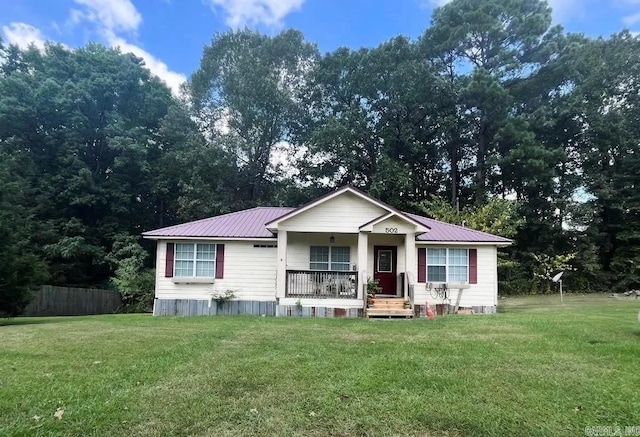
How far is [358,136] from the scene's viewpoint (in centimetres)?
2894

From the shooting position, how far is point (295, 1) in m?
18.5

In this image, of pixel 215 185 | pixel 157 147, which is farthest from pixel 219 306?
pixel 157 147

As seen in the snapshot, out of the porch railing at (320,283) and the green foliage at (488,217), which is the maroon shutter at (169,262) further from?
the green foliage at (488,217)

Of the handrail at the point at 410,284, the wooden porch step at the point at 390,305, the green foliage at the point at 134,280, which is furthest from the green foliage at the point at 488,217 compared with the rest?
the green foliage at the point at 134,280

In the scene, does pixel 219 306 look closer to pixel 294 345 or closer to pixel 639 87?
pixel 294 345

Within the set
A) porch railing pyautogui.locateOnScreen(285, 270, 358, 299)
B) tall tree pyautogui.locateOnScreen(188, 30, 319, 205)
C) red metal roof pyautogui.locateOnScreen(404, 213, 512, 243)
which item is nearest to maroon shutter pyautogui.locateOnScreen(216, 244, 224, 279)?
porch railing pyautogui.locateOnScreen(285, 270, 358, 299)

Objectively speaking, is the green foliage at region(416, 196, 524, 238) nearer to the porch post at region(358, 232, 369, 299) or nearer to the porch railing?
the porch post at region(358, 232, 369, 299)

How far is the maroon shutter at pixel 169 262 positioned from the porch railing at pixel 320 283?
435 centimetres

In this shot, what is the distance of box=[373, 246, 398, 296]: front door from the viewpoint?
16.8 meters

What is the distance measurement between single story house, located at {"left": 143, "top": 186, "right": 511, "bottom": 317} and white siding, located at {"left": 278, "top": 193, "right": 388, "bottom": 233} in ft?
0.12

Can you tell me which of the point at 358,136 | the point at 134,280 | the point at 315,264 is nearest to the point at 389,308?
the point at 315,264

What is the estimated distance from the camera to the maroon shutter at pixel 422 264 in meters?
15.8

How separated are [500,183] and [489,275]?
15376 millimetres

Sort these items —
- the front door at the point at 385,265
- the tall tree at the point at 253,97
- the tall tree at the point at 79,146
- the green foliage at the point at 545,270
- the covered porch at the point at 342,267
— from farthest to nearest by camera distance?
the tall tree at the point at 253,97, the tall tree at the point at 79,146, the green foliage at the point at 545,270, the front door at the point at 385,265, the covered porch at the point at 342,267
